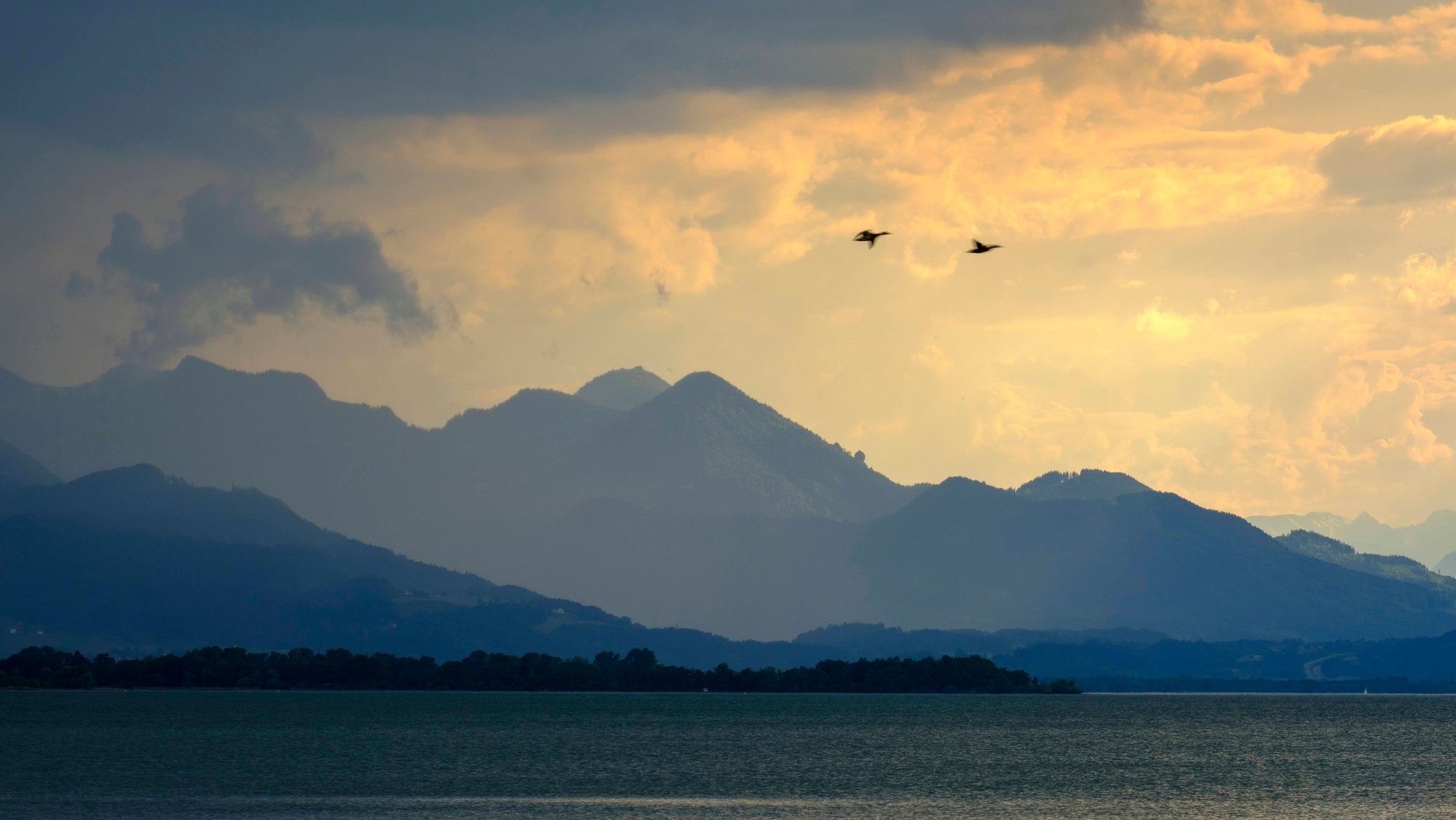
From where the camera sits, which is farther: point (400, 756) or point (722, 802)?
point (400, 756)

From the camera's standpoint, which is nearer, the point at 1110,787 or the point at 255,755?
the point at 1110,787

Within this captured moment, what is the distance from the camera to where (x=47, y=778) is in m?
147

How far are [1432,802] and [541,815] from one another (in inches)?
2897

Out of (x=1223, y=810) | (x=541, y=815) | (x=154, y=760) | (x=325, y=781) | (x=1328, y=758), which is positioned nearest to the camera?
(x=541, y=815)

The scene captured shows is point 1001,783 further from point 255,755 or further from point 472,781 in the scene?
point 255,755

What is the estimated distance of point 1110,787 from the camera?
14938 cm

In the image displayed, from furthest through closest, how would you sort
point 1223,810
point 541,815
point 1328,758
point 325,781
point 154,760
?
point 1328,758
point 154,760
point 325,781
point 1223,810
point 541,815

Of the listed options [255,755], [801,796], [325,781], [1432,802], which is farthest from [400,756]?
[1432,802]

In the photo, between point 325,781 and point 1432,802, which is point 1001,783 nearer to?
point 1432,802

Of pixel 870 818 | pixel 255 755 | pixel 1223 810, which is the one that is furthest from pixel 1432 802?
pixel 255 755

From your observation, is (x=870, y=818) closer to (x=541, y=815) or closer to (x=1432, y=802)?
(x=541, y=815)

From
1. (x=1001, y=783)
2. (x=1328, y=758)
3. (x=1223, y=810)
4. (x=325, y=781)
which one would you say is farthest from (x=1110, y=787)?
(x=325, y=781)

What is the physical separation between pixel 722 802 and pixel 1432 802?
5886 cm

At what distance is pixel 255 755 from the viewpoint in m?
179
